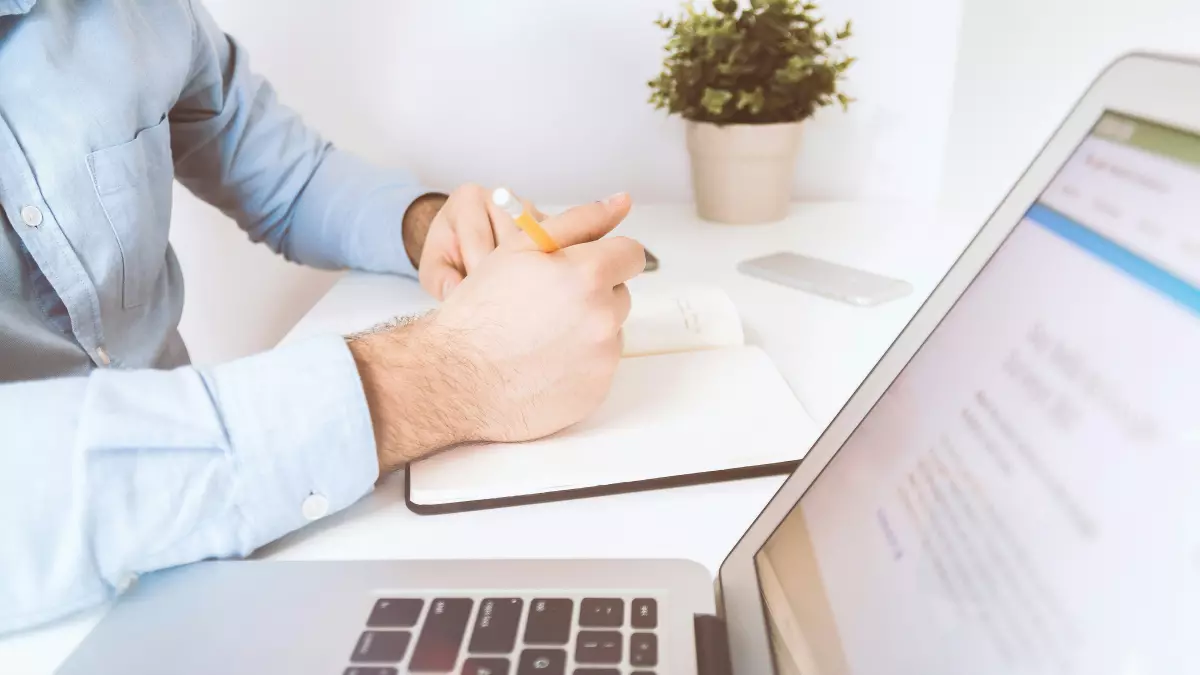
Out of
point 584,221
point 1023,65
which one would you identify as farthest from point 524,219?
point 1023,65

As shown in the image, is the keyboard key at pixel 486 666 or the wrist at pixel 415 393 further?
the wrist at pixel 415 393

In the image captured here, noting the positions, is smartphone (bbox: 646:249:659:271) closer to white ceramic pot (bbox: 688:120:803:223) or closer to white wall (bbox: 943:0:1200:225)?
white ceramic pot (bbox: 688:120:803:223)

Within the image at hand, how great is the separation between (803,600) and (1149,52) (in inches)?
7.9

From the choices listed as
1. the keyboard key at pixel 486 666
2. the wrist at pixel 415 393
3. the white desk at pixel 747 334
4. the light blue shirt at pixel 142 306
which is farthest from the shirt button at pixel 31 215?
the keyboard key at pixel 486 666

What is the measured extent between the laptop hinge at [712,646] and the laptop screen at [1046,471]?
0.02m

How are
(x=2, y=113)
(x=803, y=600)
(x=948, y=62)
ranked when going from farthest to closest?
(x=948, y=62), (x=2, y=113), (x=803, y=600)

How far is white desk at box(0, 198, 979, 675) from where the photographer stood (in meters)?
0.36

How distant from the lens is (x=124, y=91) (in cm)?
60

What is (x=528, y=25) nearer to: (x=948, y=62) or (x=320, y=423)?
(x=948, y=62)

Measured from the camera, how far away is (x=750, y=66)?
819mm

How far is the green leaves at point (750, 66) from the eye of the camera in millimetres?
807

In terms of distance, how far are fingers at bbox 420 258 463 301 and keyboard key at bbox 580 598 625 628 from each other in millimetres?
381

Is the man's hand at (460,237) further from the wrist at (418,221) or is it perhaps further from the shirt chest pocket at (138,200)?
the shirt chest pocket at (138,200)

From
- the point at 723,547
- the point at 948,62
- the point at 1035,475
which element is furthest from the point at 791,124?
the point at 1035,475
